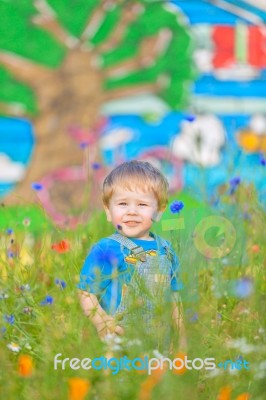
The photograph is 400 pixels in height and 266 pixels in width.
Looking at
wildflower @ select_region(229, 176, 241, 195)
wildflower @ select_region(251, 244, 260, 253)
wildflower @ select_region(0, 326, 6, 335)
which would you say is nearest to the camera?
wildflower @ select_region(0, 326, 6, 335)

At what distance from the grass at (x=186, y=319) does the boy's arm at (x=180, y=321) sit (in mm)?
17

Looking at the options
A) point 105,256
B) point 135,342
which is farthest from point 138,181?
point 135,342

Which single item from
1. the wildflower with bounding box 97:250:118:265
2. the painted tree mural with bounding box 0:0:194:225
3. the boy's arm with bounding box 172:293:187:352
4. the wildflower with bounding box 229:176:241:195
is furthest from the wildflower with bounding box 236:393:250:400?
the painted tree mural with bounding box 0:0:194:225

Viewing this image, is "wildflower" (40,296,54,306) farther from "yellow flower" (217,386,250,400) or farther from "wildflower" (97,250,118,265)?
"yellow flower" (217,386,250,400)

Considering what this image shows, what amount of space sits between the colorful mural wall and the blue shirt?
17.3 ft

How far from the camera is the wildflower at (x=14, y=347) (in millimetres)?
2671

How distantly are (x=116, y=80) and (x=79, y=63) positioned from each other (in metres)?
0.37

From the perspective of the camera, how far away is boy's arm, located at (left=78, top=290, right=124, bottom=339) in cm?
259

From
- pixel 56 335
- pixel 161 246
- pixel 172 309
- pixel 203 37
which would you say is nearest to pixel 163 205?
pixel 161 246

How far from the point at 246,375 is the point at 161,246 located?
478mm

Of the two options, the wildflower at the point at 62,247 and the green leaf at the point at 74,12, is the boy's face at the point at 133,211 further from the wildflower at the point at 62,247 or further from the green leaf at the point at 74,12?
the green leaf at the point at 74,12

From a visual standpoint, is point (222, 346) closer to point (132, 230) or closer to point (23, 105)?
point (132, 230)

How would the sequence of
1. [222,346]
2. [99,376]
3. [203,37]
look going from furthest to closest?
[203,37]
[222,346]
[99,376]

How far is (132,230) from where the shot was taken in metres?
2.74
